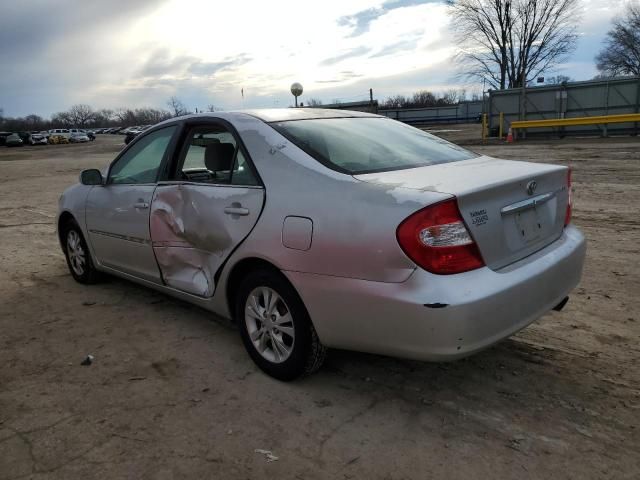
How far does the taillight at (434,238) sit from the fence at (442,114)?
49.8 metres

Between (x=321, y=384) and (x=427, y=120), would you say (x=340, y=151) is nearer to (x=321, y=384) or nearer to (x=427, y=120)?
(x=321, y=384)

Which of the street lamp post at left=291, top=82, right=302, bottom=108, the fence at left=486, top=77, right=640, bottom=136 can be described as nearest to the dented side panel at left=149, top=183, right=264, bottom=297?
the street lamp post at left=291, top=82, right=302, bottom=108

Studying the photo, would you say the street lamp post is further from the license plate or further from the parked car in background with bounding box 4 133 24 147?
the parked car in background with bounding box 4 133 24 147

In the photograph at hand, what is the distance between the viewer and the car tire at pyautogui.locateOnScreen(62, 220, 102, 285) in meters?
5.23

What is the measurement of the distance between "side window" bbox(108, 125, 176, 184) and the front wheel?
907 mm

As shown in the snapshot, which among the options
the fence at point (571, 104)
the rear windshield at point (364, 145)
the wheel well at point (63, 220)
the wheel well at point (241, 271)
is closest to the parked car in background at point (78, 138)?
the fence at point (571, 104)

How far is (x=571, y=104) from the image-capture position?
24.3 metres

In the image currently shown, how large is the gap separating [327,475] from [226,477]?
0.46 m

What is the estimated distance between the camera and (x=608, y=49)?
63.6 metres

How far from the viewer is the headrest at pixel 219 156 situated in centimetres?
352

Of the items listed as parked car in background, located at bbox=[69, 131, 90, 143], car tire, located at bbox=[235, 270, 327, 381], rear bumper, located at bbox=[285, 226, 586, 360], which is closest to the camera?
rear bumper, located at bbox=[285, 226, 586, 360]

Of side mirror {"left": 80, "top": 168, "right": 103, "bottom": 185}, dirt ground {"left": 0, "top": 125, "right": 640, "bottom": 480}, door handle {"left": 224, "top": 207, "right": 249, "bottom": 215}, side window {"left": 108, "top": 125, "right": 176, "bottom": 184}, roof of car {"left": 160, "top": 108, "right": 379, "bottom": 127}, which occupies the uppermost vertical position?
roof of car {"left": 160, "top": 108, "right": 379, "bottom": 127}

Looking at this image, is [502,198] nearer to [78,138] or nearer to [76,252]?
[76,252]

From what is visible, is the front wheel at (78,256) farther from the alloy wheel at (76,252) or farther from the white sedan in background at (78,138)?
the white sedan in background at (78,138)
